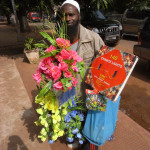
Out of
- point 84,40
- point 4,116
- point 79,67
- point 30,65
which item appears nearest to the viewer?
point 79,67

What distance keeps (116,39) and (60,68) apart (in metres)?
6.86

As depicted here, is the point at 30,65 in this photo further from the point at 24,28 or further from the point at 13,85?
the point at 24,28

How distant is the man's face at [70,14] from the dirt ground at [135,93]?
2.26 metres

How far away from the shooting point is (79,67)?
1197 millimetres

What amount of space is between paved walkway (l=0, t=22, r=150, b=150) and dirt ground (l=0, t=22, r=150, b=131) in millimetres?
267

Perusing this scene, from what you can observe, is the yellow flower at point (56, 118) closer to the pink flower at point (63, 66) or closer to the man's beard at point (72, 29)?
the pink flower at point (63, 66)

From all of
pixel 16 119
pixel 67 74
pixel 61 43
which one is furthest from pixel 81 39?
pixel 16 119

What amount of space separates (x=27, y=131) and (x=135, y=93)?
8.96ft

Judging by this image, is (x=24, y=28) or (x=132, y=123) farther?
(x=24, y=28)

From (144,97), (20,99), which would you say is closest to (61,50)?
(20,99)

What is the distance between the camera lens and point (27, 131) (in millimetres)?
2480

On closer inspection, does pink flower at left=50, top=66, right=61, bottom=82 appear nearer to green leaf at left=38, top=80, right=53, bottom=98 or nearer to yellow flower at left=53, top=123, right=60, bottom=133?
green leaf at left=38, top=80, right=53, bottom=98

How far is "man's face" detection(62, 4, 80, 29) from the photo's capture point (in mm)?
1512

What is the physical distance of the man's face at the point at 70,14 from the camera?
4.96 feet
